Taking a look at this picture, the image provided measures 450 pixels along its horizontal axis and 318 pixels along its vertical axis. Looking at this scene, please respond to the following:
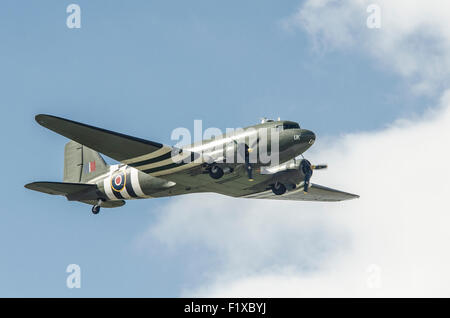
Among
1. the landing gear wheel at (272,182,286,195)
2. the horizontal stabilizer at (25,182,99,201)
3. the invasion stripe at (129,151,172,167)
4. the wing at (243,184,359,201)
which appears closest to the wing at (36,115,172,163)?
the invasion stripe at (129,151,172,167)

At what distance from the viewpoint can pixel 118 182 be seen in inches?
1592

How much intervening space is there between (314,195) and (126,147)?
15608 mm

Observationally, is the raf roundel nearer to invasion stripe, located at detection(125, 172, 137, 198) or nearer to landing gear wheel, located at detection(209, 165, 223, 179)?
invasion stripe, located at detection(125, 172, 137, 198)

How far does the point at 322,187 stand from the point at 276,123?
33.6ft

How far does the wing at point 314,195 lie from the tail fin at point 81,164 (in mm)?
9815

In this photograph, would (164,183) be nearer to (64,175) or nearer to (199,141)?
(199,141)

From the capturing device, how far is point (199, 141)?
37.1 meters

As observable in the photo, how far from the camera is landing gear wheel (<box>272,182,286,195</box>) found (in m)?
39.5

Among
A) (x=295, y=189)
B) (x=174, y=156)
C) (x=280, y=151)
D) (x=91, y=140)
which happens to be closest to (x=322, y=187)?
(x=295, y=189)

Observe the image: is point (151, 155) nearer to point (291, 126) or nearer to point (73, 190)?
point (73, 190)

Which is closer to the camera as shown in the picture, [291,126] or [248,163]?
[291,126]

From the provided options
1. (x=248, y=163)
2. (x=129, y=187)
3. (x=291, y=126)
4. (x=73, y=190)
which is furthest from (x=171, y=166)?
(x=73, y=190)

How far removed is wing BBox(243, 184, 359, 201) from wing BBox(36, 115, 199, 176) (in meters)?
7.39

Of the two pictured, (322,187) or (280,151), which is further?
(322,187)
